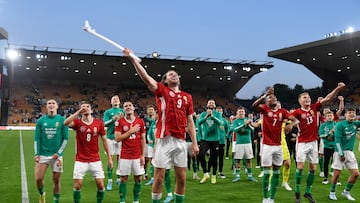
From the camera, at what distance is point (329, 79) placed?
174 feet

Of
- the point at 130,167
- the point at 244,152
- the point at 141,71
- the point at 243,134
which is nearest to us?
the point at 141,71

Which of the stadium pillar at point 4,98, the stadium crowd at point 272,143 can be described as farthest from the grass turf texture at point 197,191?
the stadium pillar at point 4,98

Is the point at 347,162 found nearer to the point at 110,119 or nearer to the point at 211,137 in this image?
the point at 211,137

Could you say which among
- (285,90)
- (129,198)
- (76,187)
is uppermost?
(285,90)

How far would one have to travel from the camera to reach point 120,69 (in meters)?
51.6

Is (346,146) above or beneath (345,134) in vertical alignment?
beneath

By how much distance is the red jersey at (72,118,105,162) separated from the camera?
7.20 metres

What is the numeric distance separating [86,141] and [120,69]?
45.0 metres

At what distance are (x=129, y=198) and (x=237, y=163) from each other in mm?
4238

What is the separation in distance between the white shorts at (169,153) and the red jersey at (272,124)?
329 centimetres

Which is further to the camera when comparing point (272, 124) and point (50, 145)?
point (272, 124)

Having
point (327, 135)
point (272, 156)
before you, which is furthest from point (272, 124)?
point (327, 135)

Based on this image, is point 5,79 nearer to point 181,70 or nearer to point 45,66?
point 45,66

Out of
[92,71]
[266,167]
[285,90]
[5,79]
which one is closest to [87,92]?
[92,71]
